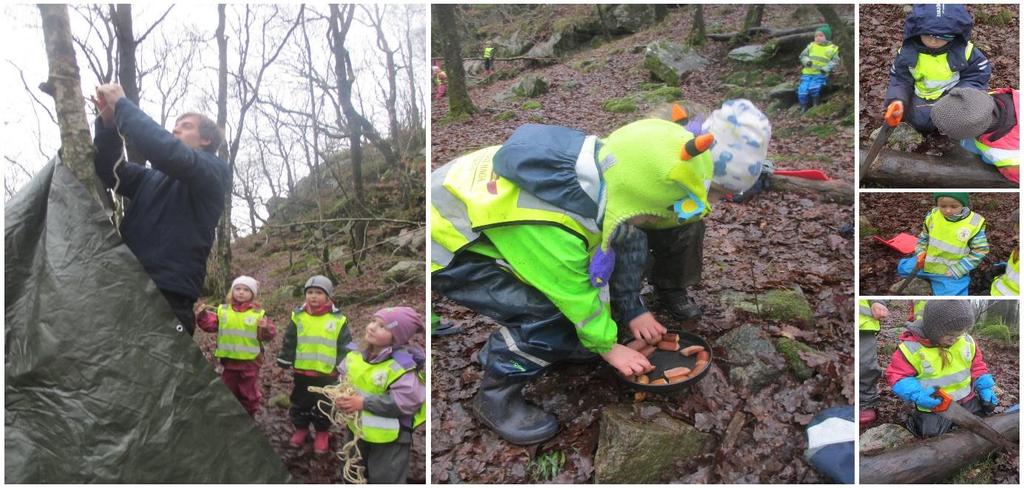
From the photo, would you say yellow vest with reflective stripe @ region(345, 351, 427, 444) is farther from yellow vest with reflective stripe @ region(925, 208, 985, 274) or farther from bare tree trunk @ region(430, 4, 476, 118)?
yellow vest with reflective stripe @ region(925, 208, 985, 274)

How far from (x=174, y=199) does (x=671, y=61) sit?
7.92 feet

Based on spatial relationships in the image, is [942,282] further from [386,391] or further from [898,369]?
[386,391]

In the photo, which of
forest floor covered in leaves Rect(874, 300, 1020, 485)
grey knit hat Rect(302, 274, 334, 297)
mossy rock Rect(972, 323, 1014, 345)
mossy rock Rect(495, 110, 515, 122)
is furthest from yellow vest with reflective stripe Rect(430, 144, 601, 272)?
mossy rock Rect(972, 323, 1014, 345)

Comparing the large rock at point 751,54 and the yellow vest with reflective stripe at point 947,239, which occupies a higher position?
the large rock at point 751,54

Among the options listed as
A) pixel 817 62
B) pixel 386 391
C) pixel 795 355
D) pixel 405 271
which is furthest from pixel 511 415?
pixel 817 62

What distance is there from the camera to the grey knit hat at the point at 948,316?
109 inches

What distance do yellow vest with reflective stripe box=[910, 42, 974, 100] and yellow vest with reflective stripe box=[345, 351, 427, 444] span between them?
2.53m

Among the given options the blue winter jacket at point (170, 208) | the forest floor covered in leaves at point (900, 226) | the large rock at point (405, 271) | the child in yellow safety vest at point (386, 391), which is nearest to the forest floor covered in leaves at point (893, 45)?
the forest floor covered in leaves at point (900, 226)

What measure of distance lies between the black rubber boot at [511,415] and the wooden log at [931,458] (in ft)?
4.79

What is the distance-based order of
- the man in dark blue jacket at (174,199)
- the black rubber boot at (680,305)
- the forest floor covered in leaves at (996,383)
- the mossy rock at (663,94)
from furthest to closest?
the black rubber boot at (680,305) → the mossy rock at (663,94) → the forest floor covered in leaves at (996,383) → the man in dark blue jacket at (174,199)

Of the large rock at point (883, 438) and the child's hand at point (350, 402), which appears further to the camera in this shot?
the large rock at point (883, 438)

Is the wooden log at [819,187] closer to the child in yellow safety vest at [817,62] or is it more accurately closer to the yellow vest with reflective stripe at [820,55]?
the child in yellow safety vest at [817,62]

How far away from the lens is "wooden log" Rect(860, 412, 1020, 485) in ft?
8.81

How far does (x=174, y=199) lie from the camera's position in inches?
101
